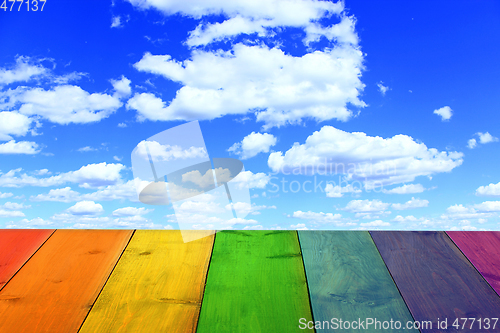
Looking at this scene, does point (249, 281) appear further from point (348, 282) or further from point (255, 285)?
point (348, 282)

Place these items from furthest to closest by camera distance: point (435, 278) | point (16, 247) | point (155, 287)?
point (16, 247) → point (435, 278) → point (155, 287)

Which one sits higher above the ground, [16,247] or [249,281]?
[16,247]

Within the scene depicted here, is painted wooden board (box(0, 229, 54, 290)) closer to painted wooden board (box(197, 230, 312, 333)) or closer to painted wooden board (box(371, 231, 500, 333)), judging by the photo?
painted wooden board (box(197, 230, 312, 333))

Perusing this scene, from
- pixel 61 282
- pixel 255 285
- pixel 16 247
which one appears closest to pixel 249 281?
pixel 255 285

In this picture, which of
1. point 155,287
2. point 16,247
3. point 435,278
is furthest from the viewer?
point 16,247

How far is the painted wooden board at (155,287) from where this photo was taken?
51.8 inches

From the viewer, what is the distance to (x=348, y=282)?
1548 mm

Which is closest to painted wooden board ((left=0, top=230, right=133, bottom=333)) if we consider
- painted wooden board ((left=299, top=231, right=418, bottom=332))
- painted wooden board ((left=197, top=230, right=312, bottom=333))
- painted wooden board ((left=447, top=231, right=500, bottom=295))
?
painted wooden board ((left=197, top=230, right=312, bottom=333))

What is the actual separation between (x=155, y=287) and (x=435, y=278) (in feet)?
4.22

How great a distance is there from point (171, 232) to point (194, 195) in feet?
0.81

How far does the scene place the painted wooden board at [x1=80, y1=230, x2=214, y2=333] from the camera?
1.32 meters

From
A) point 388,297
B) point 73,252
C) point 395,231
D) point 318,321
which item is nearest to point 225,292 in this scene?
point 318,321

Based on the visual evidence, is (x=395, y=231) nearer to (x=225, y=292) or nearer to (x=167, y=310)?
(x=225, y=292)

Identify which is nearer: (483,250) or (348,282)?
(348,282)
